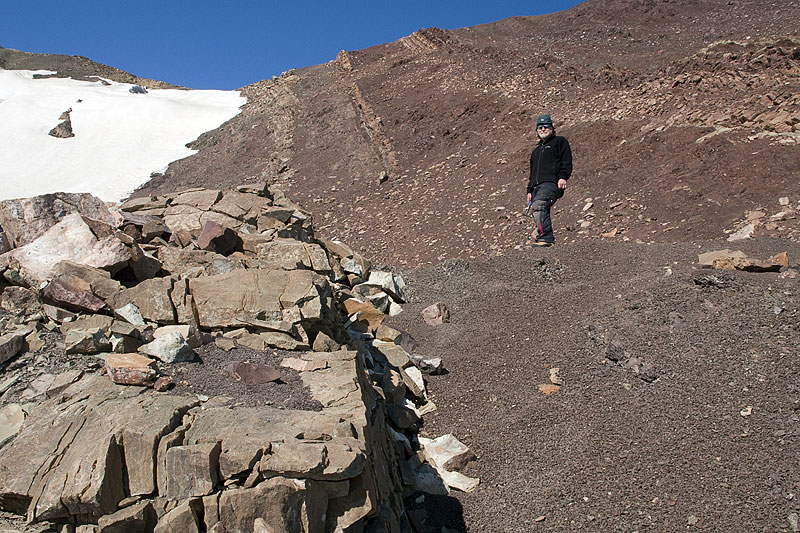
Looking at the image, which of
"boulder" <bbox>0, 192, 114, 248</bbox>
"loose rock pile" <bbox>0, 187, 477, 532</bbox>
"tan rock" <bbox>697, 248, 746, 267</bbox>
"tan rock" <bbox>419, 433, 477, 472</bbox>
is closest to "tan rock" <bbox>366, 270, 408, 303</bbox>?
"loose rock pile" <bbox>0, 187, 477, 532</bbox>

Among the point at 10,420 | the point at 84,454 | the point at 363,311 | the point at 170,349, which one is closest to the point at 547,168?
the point at 363,311

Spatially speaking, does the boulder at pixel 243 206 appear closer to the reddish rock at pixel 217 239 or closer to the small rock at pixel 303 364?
the reddish rock at pixel 217 239

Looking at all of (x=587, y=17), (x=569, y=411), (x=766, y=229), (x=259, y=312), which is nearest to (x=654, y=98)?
(x=766, y=229)

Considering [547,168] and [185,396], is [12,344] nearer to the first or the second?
[185,396]

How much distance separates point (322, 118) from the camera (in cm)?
2281

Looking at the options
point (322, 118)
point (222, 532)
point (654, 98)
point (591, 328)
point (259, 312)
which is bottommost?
point (591, 328)

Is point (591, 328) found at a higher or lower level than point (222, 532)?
lower

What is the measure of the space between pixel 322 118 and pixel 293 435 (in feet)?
68.5

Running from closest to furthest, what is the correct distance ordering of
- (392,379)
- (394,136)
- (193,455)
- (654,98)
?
(193,455) → (392,379) → (654,98) → (394,136)

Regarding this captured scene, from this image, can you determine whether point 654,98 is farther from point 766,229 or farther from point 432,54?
point 432,54

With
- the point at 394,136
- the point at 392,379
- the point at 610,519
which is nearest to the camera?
the point at 610,519

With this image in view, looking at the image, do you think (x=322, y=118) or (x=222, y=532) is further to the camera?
(x=322, y=118)

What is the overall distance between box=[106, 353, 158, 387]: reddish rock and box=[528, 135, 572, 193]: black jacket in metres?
6.22

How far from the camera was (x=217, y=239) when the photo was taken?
7.11 metres
